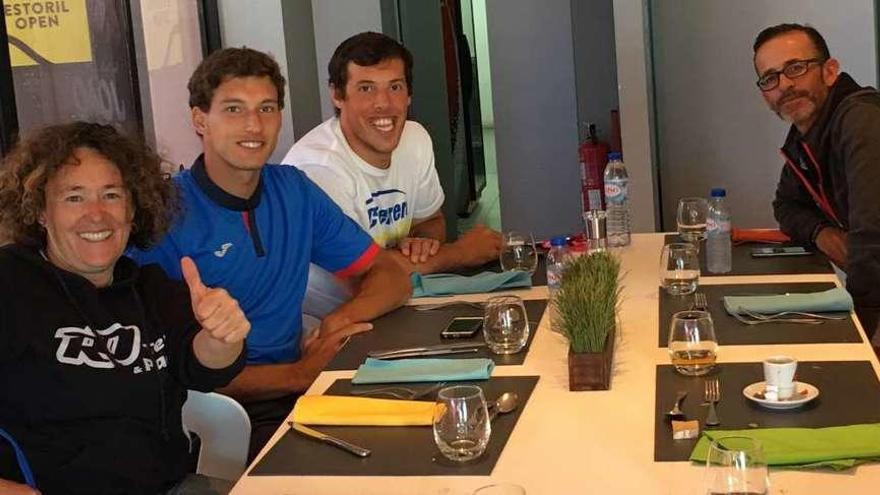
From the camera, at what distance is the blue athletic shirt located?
276cm

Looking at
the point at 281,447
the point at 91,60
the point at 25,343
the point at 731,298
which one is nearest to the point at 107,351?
the point at 25,343

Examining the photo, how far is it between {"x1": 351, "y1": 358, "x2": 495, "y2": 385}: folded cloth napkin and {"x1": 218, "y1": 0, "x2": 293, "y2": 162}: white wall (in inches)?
95.3

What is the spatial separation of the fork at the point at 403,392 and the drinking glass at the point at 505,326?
0.76 feet

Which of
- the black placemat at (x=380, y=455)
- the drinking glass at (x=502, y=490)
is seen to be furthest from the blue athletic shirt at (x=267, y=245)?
the drinking glass at (x=502, y=490)

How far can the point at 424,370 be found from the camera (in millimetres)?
2215

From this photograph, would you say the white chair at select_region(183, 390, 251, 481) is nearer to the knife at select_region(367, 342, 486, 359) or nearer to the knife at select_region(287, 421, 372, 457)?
the knife at select_region(367, 342, 486, 359)

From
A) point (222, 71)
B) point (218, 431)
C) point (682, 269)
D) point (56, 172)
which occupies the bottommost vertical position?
point (218, 431)

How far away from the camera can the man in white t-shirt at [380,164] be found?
3305 millimetres

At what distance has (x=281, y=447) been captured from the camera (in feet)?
6.31

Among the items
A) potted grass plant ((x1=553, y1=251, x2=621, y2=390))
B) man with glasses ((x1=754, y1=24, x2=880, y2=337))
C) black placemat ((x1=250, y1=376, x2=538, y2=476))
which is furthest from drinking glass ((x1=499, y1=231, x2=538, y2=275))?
black placemat ((x1=250, y1=376, x2=538, y2=476))

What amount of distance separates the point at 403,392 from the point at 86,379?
57 cm

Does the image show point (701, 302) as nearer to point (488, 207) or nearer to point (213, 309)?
point (213, 309)

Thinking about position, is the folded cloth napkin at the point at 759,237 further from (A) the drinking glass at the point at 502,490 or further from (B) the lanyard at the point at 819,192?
(A) the drinking glass at the point at 502,490

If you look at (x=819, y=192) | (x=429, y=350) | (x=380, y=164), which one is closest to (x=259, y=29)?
(x=380, y=164)
